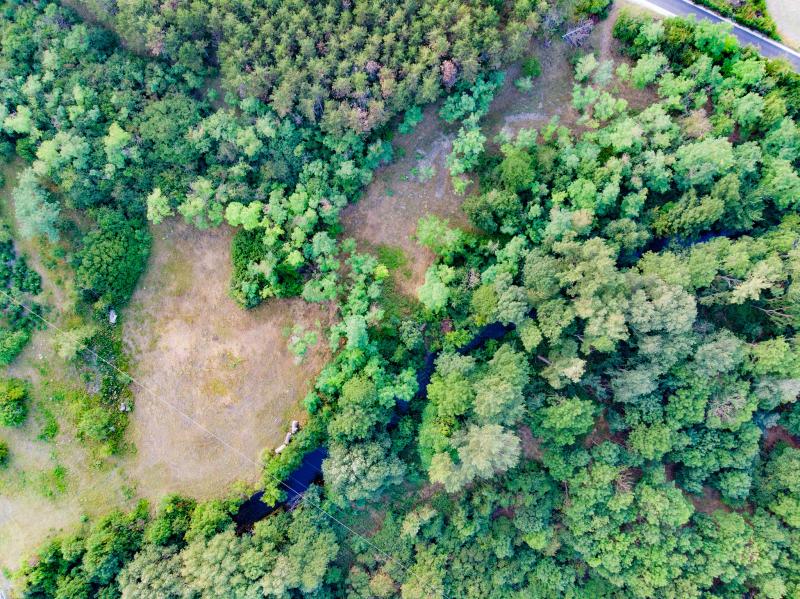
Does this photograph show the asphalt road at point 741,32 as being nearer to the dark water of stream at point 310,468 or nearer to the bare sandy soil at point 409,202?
the bare sandy soil at point 409,202

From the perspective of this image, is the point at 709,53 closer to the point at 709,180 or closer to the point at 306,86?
the point at 709,180

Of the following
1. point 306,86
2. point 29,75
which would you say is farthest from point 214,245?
point 29,75

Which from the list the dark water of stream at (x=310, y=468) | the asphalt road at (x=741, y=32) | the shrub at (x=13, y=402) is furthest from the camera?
the dark water of stream at (x=310, y=468)

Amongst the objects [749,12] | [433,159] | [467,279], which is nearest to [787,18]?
[749,12]

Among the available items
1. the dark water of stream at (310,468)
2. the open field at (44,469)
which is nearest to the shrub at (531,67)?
the dark water of stream at (310,468)

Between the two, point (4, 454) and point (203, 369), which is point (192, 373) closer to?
point (203, 369)

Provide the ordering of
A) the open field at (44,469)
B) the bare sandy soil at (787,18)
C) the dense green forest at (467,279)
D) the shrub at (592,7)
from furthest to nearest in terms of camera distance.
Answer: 1. the open field at (44,469)
2. the bare sandy soil at (787,18)
3. the shrub at (592,7)
4. the dense green forest at (467,279)
